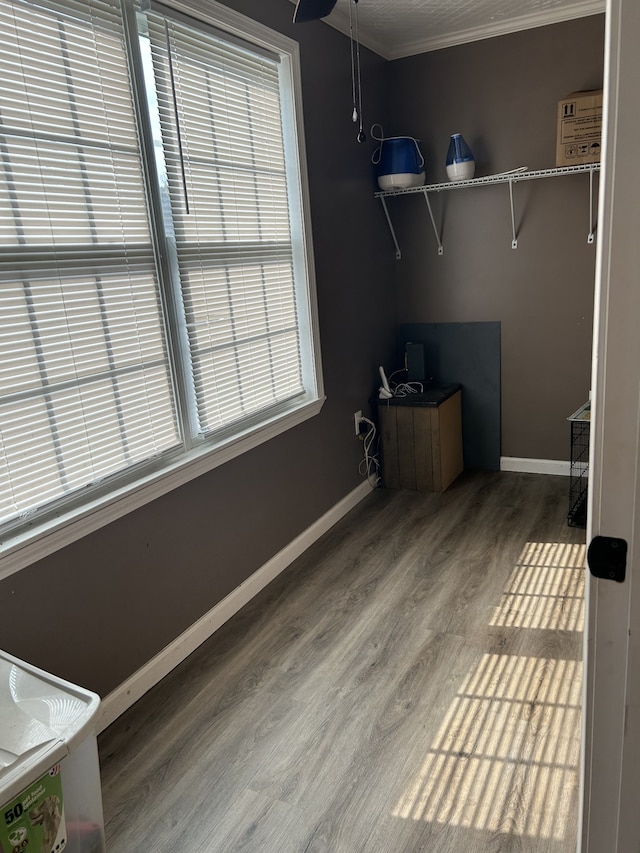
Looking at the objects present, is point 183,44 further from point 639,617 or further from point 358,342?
point 639,617

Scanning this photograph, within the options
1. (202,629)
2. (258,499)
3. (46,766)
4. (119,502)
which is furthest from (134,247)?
(46,766)

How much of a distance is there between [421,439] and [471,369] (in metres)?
0.65

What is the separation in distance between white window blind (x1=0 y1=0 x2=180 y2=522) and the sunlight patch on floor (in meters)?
1.34

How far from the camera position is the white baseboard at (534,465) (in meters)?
3.98

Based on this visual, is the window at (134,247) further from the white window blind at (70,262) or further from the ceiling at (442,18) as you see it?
the ceiling at (442,18)

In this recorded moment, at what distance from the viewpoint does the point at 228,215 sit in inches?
102

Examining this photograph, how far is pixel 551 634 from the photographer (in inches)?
95.5

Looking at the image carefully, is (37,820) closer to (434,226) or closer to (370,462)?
(370,462)

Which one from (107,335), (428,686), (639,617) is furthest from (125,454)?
(639,617)

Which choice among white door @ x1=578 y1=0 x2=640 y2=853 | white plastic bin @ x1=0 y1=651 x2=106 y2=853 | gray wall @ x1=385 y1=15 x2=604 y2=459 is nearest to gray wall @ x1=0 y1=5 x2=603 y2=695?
gray wall @ x1=385 y1=15 x2=604 y2=459

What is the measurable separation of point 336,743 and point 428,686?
0.40m

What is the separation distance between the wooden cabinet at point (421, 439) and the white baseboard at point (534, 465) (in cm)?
39

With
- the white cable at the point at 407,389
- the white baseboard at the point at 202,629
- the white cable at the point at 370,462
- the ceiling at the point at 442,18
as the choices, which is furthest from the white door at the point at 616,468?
the white cable at the point at 407,389

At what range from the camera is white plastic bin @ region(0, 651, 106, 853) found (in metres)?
1.10
